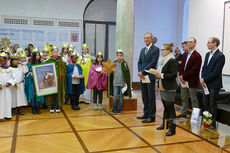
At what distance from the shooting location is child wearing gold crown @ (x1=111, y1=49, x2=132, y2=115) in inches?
208

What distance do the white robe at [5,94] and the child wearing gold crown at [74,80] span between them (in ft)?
4.35

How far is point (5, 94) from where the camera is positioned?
4.72m

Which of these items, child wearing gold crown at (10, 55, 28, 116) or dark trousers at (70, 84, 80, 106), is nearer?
child wearing gold crown at (10, 55, 28, 116)

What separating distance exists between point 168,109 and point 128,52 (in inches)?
94.4

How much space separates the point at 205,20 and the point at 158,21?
173 inches

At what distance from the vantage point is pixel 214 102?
422cm

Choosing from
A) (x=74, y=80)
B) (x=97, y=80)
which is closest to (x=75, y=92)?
(x=74, y=80)

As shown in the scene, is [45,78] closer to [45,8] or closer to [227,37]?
[227,37]

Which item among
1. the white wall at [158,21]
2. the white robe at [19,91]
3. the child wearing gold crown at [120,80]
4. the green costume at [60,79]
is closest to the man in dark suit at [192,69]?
the child wearing gold crown at [120,80]

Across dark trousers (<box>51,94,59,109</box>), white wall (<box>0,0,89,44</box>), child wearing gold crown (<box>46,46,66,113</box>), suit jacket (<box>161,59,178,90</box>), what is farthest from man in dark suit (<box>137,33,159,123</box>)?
white wall (<box>0,0,89,44</box>)

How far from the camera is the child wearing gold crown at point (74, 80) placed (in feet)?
18.5

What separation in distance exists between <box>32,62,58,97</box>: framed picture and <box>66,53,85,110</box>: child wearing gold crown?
0.35 m

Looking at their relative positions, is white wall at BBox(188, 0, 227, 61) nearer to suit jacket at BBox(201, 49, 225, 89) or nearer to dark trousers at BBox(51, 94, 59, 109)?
suit jacket at BBox(201, 49, 225, 89)

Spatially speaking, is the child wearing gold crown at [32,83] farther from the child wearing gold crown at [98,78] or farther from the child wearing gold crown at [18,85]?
the child wearing gold crown at [98,78]
